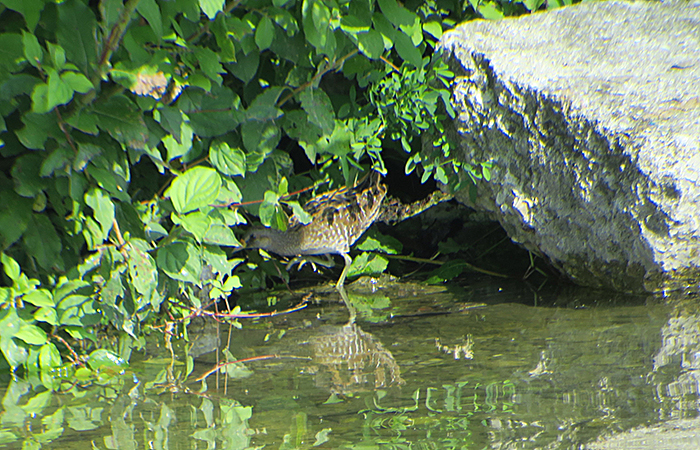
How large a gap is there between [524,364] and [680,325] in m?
0.95

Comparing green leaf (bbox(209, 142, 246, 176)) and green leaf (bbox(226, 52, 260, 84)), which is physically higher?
green leaf (bbox(226, 52, 260, 84))

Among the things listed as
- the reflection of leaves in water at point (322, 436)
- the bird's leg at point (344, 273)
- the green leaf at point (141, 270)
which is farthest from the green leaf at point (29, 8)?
the bird's leg at point (344, 273)

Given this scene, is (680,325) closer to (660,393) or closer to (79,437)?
(660,393)

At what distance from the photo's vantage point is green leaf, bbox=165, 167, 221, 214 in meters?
2.62

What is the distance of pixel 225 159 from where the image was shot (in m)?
2.89

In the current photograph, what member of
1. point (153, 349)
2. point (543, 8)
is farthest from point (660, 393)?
point (543, 8)

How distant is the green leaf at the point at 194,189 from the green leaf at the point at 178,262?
20 cm

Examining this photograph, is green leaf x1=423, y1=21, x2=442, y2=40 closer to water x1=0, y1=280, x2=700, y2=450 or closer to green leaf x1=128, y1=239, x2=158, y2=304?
water x1=0, y1=280, x2=700, y2=450

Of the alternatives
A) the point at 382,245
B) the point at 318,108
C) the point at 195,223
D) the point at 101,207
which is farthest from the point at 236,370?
the point at 382,245

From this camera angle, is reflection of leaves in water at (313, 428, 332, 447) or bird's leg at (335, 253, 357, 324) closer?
reflection of leaves in water at (313, 428, 332, 447)

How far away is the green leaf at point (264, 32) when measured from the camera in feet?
8.46

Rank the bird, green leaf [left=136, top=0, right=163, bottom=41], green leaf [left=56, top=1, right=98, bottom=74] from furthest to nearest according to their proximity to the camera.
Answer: the bird < green leaf [left=56, top=1, right=98, bottom=74] < green leaf [left=136, top=0, right=163, bottom=41]

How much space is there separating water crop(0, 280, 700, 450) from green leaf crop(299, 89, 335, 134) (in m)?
1.09

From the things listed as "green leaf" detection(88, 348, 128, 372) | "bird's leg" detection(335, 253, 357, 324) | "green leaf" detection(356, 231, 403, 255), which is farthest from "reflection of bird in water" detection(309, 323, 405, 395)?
"green leaf" detection(356, 231, 403, 255)
